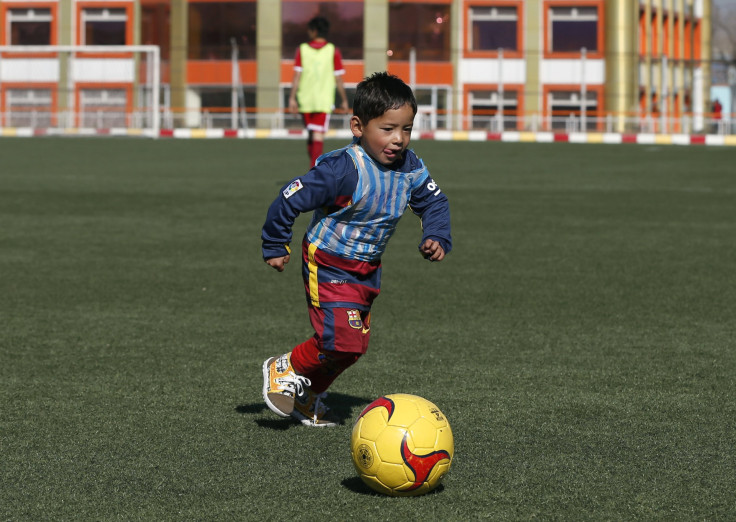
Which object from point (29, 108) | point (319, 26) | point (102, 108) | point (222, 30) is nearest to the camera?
point (319, 26)

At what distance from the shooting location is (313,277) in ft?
16.1

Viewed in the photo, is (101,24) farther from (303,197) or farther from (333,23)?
(303,197)

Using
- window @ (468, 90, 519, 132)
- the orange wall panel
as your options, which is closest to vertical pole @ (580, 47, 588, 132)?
window @ (468, 90, 519, 132)

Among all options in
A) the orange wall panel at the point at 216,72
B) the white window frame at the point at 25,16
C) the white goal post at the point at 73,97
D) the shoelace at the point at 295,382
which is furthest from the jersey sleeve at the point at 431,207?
the white window frame at the point at 25,16

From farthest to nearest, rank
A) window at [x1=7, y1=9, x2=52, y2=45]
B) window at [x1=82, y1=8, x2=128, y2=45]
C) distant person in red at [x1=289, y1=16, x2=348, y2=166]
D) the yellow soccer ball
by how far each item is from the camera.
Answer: window at [x1=82, y1=8, x2=128, y2=45]
window at [x1=7, y1=9, x2=52, y2=45]
distant person in red at [x1=289, y1=16, x2=348, y2=166]
the yellow soccer ball

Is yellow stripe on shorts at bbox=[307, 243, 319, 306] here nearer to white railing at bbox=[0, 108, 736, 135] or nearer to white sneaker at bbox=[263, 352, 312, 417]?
white sneaker at bbox=[263, 352, 312, 417]

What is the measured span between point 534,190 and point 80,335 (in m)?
10.9

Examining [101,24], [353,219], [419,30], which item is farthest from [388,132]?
[101,24]

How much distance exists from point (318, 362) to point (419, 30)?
51.2 meters

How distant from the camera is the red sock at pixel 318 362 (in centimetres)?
494

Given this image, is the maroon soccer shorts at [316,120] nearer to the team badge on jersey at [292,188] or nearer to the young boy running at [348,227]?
the young boy running at [348,227]

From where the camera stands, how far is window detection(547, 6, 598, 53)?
54.8 meters

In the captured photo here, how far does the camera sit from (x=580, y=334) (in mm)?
7027

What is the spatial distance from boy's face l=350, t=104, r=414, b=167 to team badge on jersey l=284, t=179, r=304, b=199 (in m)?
0.30
